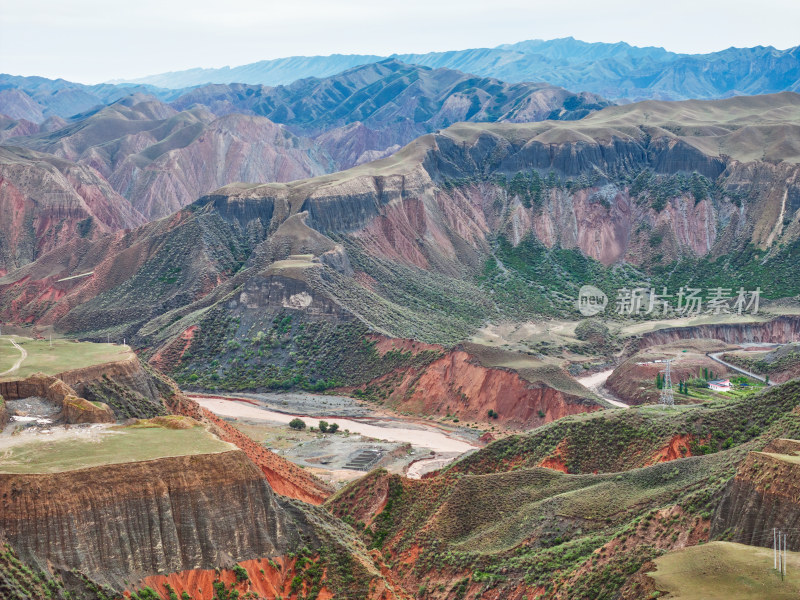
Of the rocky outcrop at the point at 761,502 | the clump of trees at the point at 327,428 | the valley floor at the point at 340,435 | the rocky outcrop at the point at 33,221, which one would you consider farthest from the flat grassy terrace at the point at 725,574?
the rocky outcrop at the point at 33,221

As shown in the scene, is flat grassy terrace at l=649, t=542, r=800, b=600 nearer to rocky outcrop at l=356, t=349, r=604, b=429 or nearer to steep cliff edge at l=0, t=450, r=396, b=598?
steep cliff edge at l=0, t=450, r=396, b=598

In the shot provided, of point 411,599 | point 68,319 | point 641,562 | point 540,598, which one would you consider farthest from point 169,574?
point 68,319

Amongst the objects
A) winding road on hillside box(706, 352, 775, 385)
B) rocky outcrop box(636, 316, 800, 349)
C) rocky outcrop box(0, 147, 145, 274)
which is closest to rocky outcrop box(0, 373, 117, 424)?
winding road on hillside box(706, 352, 775, 385)

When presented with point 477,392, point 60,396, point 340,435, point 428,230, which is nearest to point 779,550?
point 60,396

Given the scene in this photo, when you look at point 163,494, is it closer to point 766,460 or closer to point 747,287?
point 766,460

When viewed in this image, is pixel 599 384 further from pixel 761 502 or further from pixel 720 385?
pixel 761 502
